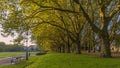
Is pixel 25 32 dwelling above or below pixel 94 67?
above

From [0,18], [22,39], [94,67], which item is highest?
[0,18]

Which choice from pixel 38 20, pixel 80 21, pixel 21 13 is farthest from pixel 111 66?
pixel 80 21

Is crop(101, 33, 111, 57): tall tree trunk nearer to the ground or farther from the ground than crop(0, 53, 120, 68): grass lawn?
farther from the ground

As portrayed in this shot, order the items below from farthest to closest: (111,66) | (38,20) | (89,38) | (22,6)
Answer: (89,38), (38,20), (22,6), (111,66)

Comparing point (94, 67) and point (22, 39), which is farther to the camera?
point (22, 39)

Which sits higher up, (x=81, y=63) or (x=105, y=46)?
(x=105, y=46)

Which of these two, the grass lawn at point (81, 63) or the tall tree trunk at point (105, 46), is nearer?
the grass lawn at point (81, 63)

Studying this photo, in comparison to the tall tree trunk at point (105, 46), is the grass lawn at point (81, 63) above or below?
below

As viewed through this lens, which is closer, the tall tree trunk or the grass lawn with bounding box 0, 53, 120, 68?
the grass lawn with bounding box 0, 53, 120, 68

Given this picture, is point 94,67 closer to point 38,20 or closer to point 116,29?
point 38,20

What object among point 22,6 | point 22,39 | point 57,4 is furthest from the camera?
point 57,4

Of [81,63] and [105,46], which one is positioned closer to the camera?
[81,63]

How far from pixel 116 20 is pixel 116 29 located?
5.84 ft

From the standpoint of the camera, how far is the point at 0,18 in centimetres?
2917
